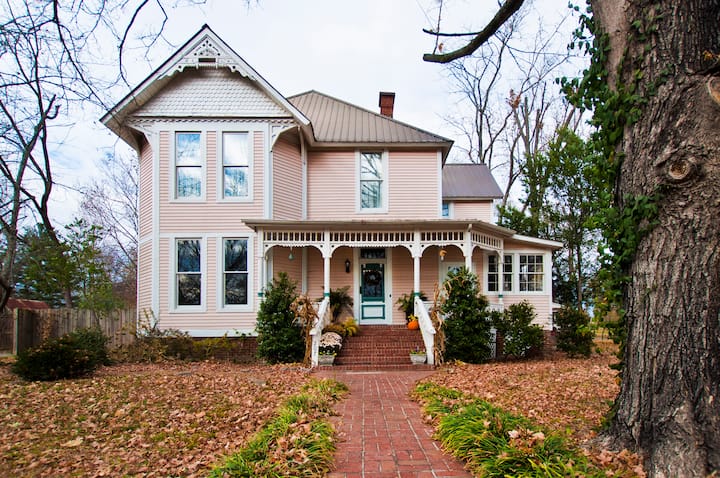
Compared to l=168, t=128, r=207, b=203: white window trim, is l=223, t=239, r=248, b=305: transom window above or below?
below

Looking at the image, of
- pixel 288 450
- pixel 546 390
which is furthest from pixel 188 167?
pixel 288 450

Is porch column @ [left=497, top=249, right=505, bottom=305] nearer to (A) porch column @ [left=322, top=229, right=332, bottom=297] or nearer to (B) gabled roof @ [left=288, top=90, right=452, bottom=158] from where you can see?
(B) gabled roof @ [left=288, top=90, right=452, bottom=158]

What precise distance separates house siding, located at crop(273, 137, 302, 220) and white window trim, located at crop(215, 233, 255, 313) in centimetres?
116

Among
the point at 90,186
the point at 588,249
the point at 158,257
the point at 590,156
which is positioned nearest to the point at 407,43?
the point at 590,156

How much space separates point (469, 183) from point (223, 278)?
445 inches

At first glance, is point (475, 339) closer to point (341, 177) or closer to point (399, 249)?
point (399, 249)

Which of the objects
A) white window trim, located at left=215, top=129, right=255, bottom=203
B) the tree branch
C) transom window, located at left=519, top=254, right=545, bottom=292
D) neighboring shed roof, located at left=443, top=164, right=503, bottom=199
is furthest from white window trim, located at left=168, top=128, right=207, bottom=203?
transom window, located at left=519, top=254, right=545, bottom=292

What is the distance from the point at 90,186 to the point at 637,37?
27458 millimetres

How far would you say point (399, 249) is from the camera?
14.8 metres

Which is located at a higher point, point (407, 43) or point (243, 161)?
point (407, 43)

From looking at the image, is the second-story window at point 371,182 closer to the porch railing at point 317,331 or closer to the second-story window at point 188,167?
the porch railing at point 317,331

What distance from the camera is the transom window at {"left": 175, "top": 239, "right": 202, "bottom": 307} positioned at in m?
13.2

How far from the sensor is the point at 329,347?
11219 millimetres

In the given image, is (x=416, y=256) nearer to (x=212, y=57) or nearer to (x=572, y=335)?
(x=572, y=335)
